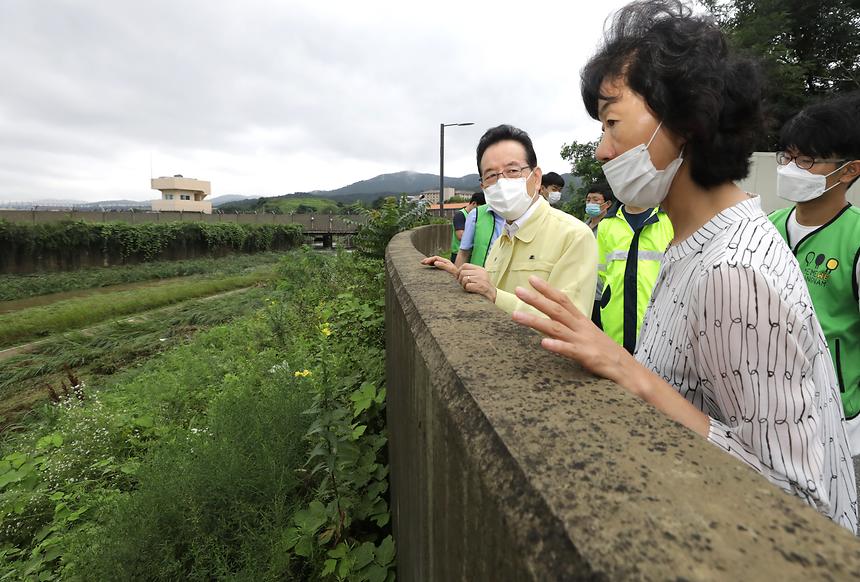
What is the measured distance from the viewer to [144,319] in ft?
48.0

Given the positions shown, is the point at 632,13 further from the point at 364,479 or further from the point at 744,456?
the point at 364,479

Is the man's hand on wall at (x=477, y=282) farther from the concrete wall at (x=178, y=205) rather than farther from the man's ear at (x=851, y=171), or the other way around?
the concrete wall at (x=178, y=205)

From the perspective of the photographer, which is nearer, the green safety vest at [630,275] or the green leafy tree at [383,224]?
the green safety vest at [630,275]

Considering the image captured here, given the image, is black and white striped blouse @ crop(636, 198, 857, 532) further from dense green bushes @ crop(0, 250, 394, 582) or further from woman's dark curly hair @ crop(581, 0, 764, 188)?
dense green bushes @ crop(0, 250, 394, 582)

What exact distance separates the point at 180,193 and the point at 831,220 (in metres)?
80.7

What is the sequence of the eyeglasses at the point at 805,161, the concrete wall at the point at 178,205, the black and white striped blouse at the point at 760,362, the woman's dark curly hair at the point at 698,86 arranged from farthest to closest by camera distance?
the concrete wall at the point at 178,205 < the eyeglasses at the point at 805,161 < the woman's dark curly hair at the point at 698,86 < the black and white striped blouse at the point at 760,362

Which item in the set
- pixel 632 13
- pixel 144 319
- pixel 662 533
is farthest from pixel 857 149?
pixel 144 319

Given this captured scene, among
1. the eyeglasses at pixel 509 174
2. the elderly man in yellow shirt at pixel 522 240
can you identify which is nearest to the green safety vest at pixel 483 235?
the elderly man in yellow shirt at pixel 522 240

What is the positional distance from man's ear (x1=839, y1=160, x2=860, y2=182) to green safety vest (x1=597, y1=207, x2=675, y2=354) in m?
0.77

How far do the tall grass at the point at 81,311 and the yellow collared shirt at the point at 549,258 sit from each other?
15779mm

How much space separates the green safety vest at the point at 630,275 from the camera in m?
2.76

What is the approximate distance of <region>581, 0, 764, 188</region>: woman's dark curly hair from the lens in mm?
1141

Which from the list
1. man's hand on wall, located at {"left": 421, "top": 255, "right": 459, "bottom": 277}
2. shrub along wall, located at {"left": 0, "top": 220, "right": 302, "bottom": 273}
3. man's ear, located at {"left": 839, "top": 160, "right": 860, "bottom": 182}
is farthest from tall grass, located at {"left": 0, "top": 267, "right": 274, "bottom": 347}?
man's ear, located at {"left": 839, "top": 160, "right": 860, "bottom": 182}

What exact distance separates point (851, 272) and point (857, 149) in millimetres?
677
